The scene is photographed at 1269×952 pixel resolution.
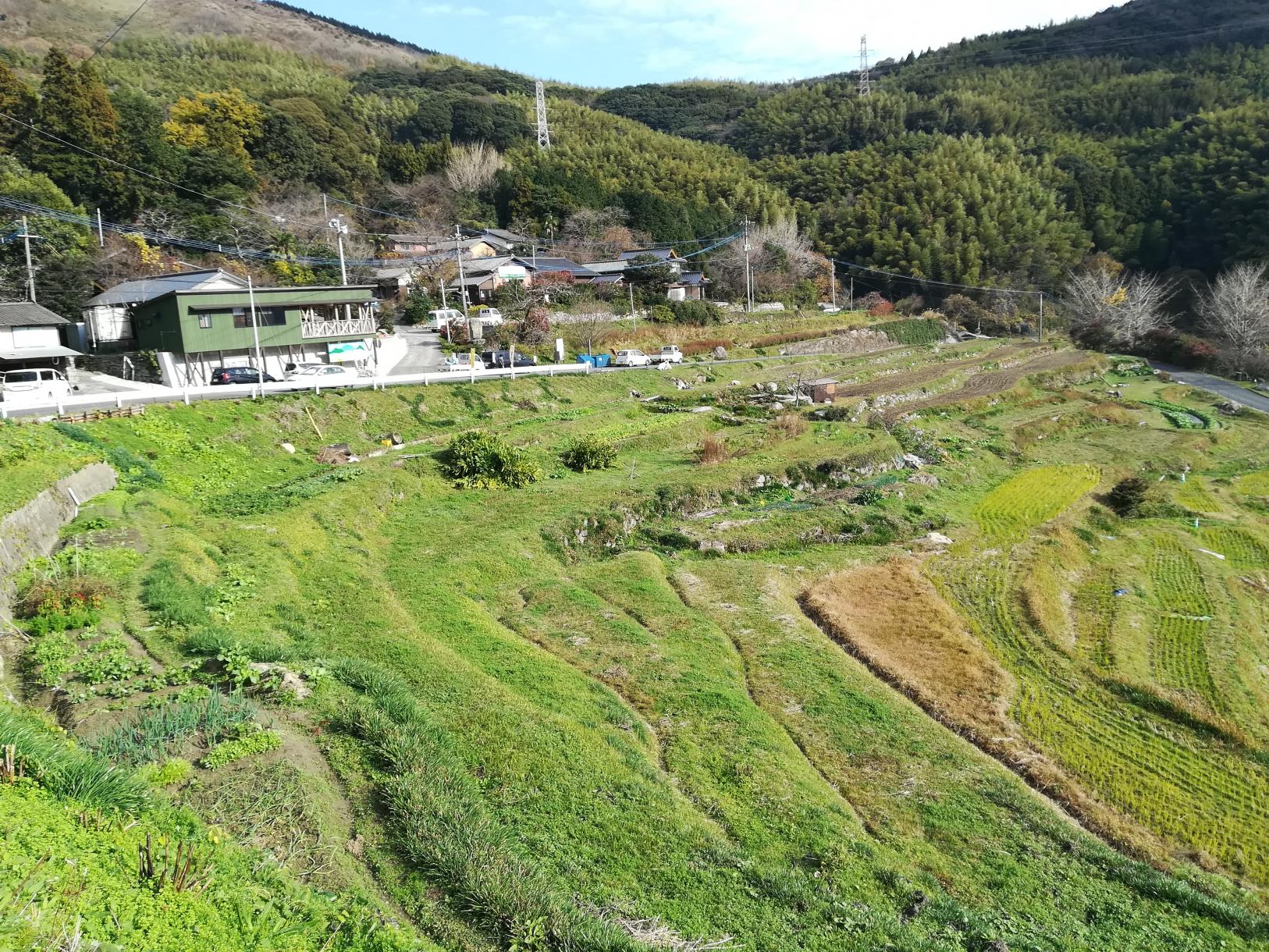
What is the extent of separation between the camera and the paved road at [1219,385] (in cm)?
4223

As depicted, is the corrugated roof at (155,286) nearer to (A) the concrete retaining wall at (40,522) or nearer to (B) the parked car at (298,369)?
(B) the parked car at (298,369)

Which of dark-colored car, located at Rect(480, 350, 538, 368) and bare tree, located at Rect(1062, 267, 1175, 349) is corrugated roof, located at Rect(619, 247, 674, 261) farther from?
bare tree, located at Rect(1062, 267, 1175, 349)

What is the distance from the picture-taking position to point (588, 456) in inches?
966

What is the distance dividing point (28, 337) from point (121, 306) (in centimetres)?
502

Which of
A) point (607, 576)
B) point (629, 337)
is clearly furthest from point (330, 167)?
point (607, 576)

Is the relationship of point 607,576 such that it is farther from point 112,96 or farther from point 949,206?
point 949,206

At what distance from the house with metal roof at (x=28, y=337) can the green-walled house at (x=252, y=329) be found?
306cm

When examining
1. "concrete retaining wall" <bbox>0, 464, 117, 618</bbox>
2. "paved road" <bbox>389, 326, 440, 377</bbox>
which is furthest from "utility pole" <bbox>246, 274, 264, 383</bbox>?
"concrete retaining wall" <bbox>0, 464, 117, 618</bbox>

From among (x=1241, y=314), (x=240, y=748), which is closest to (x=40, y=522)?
(x=240, y=748)

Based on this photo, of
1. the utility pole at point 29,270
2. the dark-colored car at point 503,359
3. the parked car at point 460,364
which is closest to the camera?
the utility pole at point 29,270

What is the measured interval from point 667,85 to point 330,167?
120 m

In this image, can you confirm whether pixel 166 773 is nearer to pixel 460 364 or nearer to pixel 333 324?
pixel 333 324

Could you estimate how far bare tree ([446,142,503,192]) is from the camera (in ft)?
243

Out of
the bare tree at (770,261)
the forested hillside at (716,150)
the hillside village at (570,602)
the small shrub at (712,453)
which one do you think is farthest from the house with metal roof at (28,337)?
the bare tree at (770,261)
